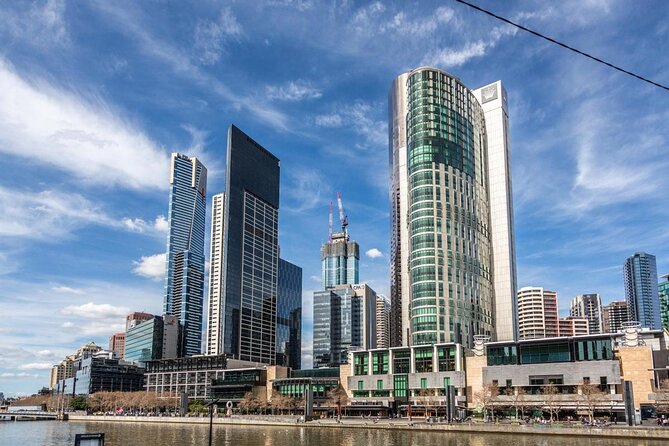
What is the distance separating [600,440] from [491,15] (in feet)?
300

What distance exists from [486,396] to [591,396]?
906 inches

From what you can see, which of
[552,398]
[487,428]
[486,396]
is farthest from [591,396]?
[487,428]

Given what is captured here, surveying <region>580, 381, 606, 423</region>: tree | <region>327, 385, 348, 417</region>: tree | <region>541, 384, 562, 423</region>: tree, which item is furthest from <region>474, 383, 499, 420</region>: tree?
<region>327, 385, 348, 417</region>: tree

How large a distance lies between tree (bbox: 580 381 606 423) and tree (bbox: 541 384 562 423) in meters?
5.27

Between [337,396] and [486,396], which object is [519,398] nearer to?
[486,396]

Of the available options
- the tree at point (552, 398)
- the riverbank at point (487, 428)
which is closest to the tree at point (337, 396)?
the riverbank at point (487, 428)

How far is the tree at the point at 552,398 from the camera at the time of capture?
135 m

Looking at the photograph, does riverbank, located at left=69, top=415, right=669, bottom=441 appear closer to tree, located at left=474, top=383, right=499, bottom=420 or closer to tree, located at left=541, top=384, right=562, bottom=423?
tree, located at left=474, top=383, right=499, bottom=420

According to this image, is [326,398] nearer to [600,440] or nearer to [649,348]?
[649,348]

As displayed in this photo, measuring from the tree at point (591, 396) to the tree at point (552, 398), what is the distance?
17.3ft

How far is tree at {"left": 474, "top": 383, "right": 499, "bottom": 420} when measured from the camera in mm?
140125

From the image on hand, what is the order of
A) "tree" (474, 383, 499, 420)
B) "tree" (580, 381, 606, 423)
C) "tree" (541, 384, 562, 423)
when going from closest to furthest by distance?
1. "tree" (580, 381, 606, 423)
2. "tree" (541, 384, 562, 423)
3. "tree" (474, 383, 499, 420)

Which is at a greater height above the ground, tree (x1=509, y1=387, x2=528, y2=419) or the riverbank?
tree (x1=509, y1=387, x2=528, y2=419)

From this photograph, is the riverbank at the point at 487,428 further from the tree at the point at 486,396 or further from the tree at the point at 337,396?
the tree at the point at 337,396
